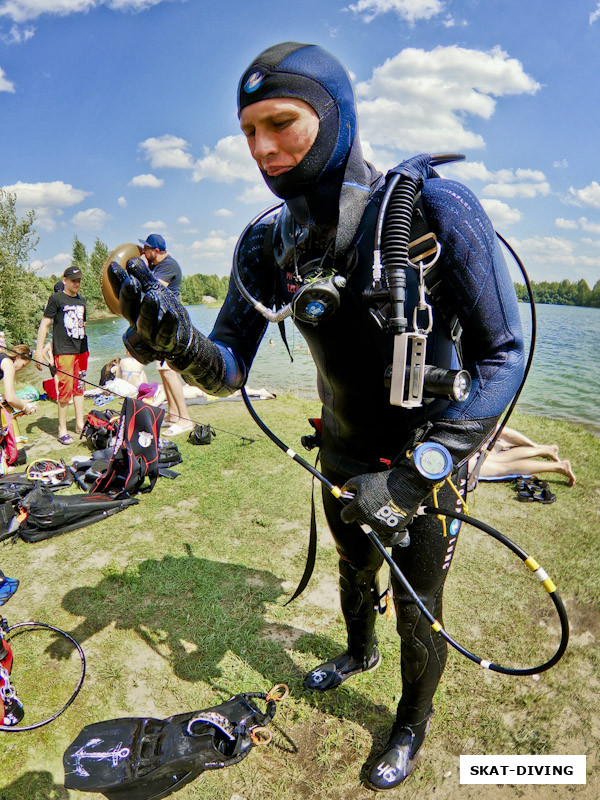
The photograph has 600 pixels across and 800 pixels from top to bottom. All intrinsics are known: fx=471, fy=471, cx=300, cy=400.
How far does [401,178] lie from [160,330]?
3.14 ft

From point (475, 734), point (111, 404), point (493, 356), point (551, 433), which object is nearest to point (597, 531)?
point (475, 734)

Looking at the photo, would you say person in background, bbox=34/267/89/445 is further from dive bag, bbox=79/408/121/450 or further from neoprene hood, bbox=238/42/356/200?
neoprene hood, bbox=238/42/356/200

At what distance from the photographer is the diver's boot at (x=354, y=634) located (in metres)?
2.58

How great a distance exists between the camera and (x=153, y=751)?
203 cm

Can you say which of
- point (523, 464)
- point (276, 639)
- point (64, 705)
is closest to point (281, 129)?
point (276, 639)

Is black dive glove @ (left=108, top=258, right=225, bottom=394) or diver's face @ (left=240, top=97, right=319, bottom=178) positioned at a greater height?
diver's face @ (left=240, top=97, right=319, bottom=178)

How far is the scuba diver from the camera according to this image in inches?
61.1

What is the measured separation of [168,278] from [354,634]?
3590mm

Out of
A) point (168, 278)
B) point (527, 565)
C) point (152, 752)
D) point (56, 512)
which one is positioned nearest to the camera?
point (527, 565)

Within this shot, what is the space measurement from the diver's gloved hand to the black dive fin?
1.32 metres

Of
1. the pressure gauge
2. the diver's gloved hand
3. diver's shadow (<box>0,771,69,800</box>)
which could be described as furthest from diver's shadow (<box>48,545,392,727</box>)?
the pressure gauge

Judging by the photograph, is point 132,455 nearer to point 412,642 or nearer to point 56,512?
point 56,512

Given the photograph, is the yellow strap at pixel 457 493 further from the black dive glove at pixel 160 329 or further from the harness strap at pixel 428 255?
the black dive glove at pixel 160 329

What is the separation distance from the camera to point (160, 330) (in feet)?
5.41
